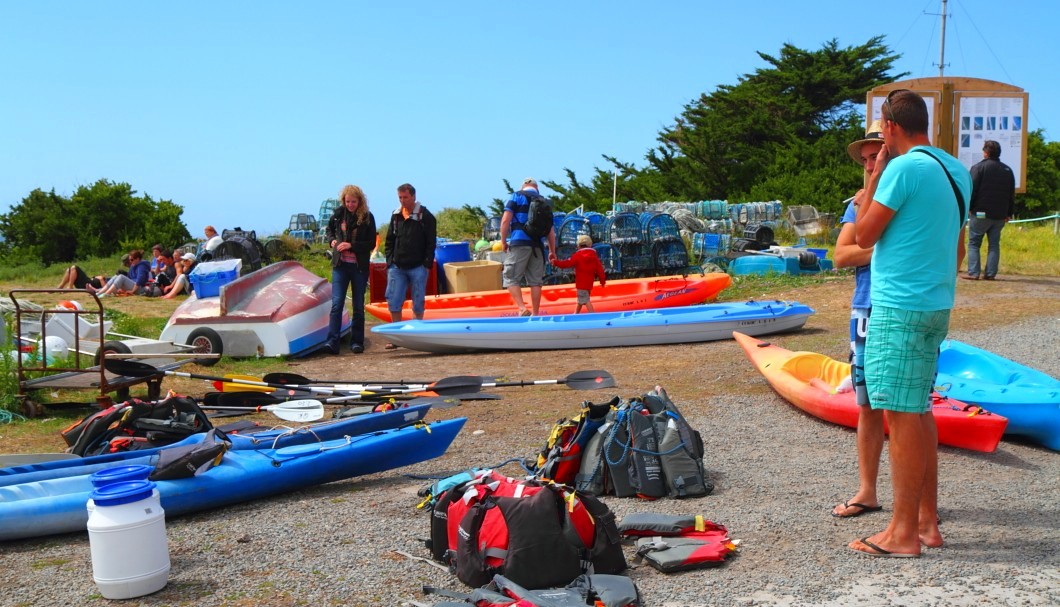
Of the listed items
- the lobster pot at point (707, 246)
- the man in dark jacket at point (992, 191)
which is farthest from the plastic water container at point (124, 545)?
the lobster pot at point (707, 246)

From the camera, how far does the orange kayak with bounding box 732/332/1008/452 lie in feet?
17.3

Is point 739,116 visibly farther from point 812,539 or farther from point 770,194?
point 812,539

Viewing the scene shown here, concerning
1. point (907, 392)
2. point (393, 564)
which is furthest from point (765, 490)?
point (393, 564)

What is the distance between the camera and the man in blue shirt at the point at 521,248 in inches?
418

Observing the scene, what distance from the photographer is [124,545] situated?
361 cm

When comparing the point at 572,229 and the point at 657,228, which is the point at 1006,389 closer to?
the point at 657,228

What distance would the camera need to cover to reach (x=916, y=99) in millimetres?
3742

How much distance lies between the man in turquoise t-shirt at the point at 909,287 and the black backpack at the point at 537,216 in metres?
6.83

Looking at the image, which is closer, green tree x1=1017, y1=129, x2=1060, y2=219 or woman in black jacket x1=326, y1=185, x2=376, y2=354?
woman in black jacket x1=326, y1=185, x2=376, y2=354

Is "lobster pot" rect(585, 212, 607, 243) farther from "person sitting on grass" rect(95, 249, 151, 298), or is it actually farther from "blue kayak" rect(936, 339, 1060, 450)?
"blue kayak" rect(936, 339, 1060, 450)

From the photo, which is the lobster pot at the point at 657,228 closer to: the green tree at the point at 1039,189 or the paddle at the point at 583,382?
the paddle at the point at 583,382

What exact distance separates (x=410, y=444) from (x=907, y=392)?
2713 millimetres

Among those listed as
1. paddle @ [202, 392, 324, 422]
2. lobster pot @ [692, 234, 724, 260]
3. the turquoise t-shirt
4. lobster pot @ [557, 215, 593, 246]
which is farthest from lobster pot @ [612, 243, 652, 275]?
the turquoise t-shirt

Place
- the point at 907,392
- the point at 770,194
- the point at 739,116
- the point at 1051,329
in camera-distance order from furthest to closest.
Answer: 1. the point at 739,116
2. the point at 770,194
3. the point at 1051,329
4. the point at 907,392
